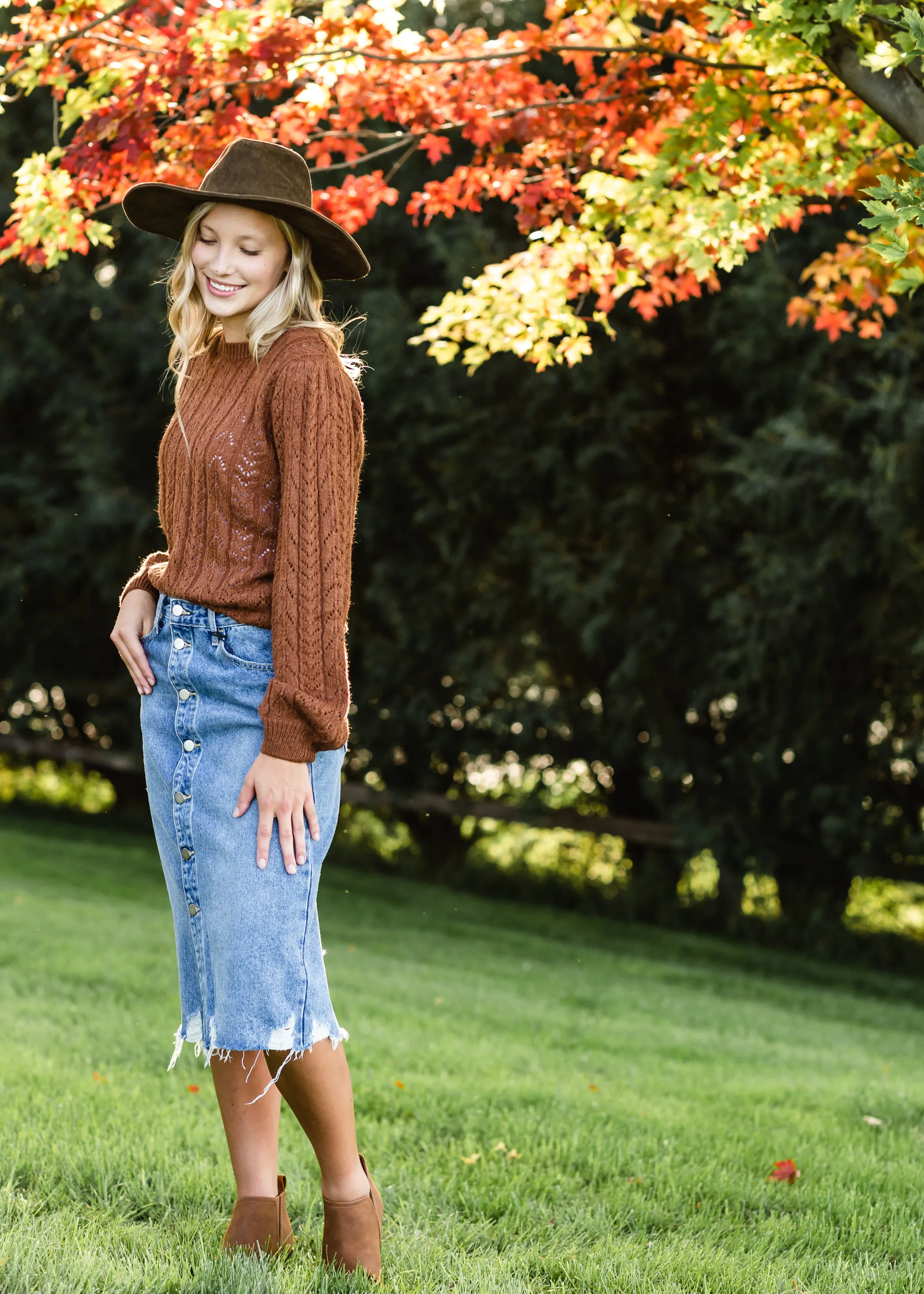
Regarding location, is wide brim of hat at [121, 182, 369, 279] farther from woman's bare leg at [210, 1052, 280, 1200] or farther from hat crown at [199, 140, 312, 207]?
woman's bare leg at [210, 1052, 280, 1200]

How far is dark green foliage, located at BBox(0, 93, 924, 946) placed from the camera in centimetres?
800

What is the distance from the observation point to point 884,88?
3.02 meters

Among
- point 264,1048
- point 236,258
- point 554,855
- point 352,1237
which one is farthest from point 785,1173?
point 554,855

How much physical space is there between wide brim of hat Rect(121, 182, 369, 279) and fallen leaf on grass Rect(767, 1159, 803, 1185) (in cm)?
242

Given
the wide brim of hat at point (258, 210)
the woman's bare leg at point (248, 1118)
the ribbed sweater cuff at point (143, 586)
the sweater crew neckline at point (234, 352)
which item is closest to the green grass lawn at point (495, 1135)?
the woman's bare leg at point (248, 1118)

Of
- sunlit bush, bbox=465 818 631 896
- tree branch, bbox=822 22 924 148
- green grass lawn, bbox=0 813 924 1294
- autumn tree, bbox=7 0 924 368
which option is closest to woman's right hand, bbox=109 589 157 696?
green grass lawn, bbox=0 813 924 1294

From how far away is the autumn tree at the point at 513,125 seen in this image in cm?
366

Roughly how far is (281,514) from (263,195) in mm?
588

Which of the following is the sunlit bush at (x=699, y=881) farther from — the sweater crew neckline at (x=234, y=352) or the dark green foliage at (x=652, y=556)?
the sweater crew neckline at (x=234, y=352)

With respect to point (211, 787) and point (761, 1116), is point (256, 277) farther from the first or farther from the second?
point (761, 1116)

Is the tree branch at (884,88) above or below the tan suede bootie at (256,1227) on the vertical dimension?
above

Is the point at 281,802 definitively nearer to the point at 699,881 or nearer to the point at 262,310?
the point at 262,310

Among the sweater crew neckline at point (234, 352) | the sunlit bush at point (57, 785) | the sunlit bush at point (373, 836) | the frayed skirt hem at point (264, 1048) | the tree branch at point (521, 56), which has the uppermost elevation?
the tree branch at point (521, 56)

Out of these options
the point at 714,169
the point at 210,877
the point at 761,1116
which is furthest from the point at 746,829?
the point at 210,877
